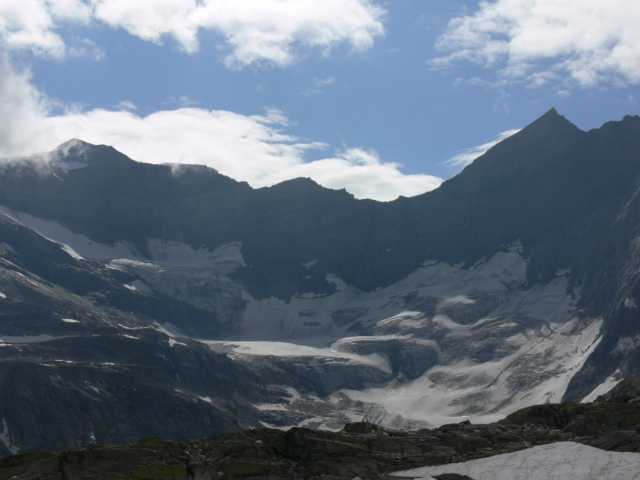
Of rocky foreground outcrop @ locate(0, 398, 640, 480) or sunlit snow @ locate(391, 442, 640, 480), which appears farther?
rocky foreground outcrop @ locate(0, 398, 640, 480)

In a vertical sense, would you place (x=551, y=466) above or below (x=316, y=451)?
below

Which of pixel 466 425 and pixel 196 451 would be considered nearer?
pixel 196 451

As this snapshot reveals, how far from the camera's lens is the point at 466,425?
302 feet

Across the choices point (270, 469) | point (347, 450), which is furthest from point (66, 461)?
point (347, 450)

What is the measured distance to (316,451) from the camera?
83.6 metres

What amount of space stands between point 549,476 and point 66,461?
43016 mm

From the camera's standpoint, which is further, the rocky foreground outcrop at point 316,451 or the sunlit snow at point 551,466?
the rocky foreground outcrop at point 316,451

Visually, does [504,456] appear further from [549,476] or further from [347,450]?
[347,450]

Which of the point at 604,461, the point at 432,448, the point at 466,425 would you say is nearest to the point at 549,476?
the point at 604,461

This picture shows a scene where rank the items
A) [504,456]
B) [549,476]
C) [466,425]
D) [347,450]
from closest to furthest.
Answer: [549,476], [504,456], [347,450], [466,425]

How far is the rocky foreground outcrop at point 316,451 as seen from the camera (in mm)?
77562

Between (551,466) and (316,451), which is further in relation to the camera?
(316,451)

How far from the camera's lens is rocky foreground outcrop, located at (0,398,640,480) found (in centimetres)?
7756

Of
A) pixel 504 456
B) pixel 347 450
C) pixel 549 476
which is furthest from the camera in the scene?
pixel 347 450
